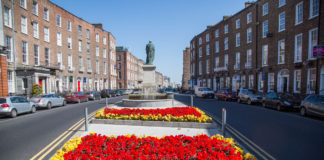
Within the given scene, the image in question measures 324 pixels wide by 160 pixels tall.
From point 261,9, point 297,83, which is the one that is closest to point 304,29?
point 297,83

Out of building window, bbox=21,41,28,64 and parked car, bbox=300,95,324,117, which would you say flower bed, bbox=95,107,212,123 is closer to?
parked car, bbox=300,95,324,117

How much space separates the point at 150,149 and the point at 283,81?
24049mm

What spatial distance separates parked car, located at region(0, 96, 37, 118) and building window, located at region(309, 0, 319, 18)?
91.5ft

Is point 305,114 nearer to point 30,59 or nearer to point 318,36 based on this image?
point 318,36

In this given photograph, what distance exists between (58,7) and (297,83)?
37103 millimetres

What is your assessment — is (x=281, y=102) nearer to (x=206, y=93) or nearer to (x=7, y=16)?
(x=206, y=93)

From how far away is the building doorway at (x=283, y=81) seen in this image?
834 inches

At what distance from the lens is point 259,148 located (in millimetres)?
5582

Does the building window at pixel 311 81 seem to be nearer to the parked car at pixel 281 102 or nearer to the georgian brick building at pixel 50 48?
the parked car at pixel 281 102

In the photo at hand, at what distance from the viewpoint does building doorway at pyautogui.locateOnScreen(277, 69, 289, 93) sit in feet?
69.5

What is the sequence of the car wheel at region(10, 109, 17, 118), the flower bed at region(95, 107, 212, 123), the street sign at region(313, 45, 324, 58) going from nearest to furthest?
the flower bed at region(95, 107, 212, 123), the car wheel at region(10, 109, 17, 118), the street sign at region(313, 45, 324, 58)

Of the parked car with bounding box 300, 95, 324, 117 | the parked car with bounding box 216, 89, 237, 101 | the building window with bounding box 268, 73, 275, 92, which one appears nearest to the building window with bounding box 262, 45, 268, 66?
the building window with bounding box 268, 73, 275, 92

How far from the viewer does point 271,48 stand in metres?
23.7

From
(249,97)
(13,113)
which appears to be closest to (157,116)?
(13,113)
